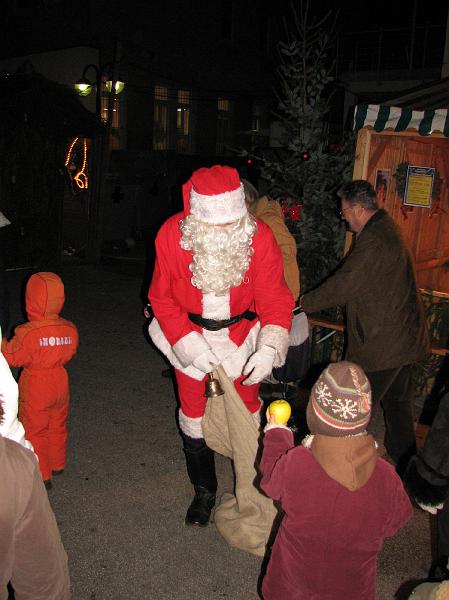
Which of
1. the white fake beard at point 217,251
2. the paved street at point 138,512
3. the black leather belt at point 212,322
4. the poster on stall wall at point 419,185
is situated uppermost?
the poster on stall wall at point 419,185

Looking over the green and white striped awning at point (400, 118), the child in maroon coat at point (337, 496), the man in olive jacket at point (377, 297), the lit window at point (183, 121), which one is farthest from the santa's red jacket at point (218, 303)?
the lit window at point (183, 121)

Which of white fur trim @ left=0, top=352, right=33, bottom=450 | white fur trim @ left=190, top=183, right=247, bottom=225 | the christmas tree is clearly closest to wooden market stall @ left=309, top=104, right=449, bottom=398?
the christmas tree

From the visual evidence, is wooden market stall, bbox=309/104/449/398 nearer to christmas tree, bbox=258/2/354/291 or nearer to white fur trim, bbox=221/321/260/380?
christmas tree, bbox=258/2/354/291

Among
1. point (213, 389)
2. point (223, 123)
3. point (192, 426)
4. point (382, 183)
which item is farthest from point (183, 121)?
point (213, 389)

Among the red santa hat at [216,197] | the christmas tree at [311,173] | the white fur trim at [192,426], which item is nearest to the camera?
the red santa hat at [216,197]

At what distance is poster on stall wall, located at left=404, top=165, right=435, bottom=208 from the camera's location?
6.21 m

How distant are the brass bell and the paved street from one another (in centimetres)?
102

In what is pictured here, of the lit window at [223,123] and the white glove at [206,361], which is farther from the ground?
the lit window at [223,123]

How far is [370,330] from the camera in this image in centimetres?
381

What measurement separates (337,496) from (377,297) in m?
1.93

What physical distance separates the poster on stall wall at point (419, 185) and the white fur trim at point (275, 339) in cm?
379

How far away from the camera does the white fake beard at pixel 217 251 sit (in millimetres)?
3051

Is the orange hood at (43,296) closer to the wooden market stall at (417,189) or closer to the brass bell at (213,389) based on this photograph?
the brass bell at (213,389)

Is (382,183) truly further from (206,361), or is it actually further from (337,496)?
(337,496)
